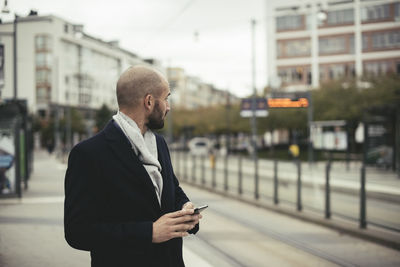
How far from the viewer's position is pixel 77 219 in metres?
2.09

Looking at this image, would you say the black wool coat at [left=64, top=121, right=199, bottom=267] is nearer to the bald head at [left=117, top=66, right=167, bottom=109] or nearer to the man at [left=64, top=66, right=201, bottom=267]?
the man at [left=64, top=66, right=201, bottom=267]

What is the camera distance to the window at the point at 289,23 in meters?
50.4

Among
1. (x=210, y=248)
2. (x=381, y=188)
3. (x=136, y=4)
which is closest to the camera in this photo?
(x=210, y=248)

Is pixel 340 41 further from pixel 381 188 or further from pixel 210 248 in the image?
pixel 210 248

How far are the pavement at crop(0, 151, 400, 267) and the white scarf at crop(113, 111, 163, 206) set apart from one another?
3.51 metres

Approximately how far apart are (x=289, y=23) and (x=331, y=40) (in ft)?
68.4

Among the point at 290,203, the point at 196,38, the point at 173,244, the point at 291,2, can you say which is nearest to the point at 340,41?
the point at 196,38

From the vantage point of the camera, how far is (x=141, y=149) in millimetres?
2199

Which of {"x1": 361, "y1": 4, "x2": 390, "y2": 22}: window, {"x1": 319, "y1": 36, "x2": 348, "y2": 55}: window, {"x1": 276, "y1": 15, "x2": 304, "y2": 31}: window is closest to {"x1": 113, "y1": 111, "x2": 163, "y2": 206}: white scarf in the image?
{"x1": 361, "y1": 4, "x2": 390, "y2": 22}: window

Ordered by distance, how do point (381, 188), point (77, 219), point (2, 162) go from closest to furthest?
point (77, 219) → point (381, 188) → point (2, 162)

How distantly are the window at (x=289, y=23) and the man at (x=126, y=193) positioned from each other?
A: 48.8 meters

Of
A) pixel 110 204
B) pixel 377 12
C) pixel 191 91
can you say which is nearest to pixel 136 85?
pixel 110 204

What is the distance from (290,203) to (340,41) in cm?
2006

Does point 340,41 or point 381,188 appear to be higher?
point 340,41
